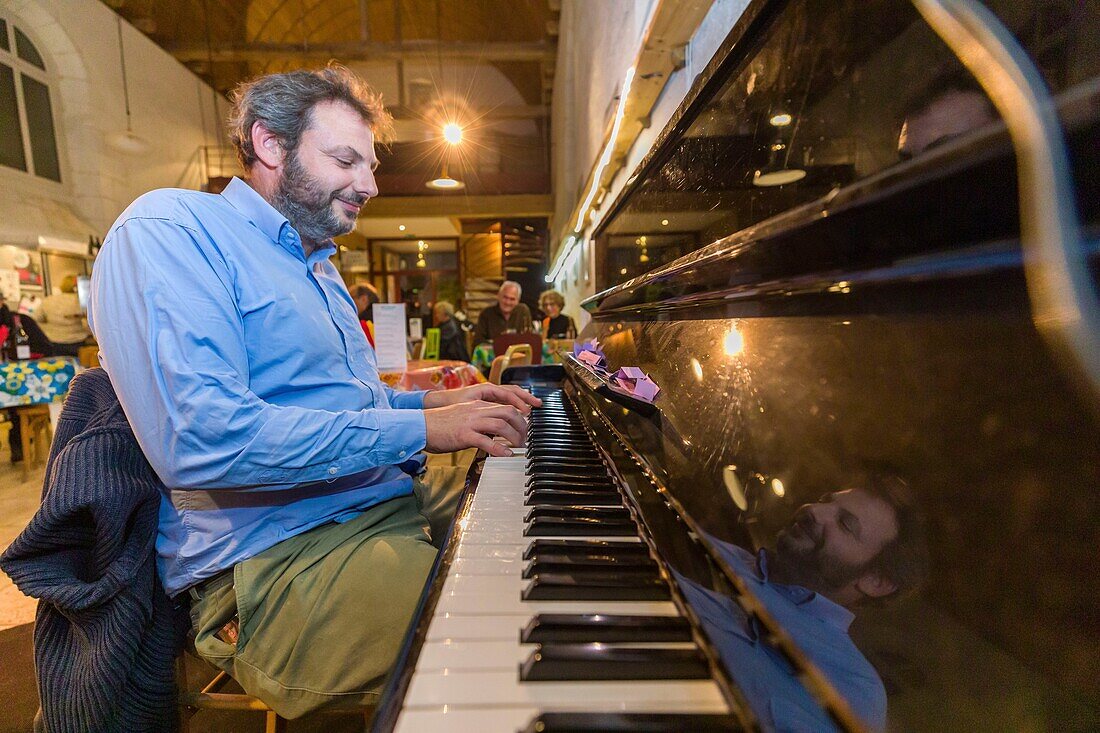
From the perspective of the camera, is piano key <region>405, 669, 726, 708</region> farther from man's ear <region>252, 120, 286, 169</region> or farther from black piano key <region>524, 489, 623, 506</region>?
man's ear <region>252, 120, 286, 169</region>

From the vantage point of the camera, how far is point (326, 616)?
2.82 ft

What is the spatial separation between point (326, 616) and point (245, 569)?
0.60 ft

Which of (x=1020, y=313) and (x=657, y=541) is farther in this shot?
(x=657, y=541)

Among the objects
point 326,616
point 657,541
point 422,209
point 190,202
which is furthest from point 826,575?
point 422,209

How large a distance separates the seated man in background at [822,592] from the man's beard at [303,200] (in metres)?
1.32

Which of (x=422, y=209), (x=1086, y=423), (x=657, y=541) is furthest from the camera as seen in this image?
(x=422, y=209)

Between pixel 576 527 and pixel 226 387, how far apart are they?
2.25 ft

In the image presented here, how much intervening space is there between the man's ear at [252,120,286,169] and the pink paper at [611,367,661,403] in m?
1.08

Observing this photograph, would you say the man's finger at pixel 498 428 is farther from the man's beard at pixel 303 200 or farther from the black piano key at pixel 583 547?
the man's beard at pixel 303 200

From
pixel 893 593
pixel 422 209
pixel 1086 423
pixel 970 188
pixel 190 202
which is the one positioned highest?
pixel 422 209

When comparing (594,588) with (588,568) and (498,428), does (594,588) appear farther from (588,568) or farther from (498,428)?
(498,428)

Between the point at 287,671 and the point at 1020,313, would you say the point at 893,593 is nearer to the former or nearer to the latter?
the point at 1020,313

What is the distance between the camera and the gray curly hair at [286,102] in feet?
4.26

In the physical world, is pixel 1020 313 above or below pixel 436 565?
above
